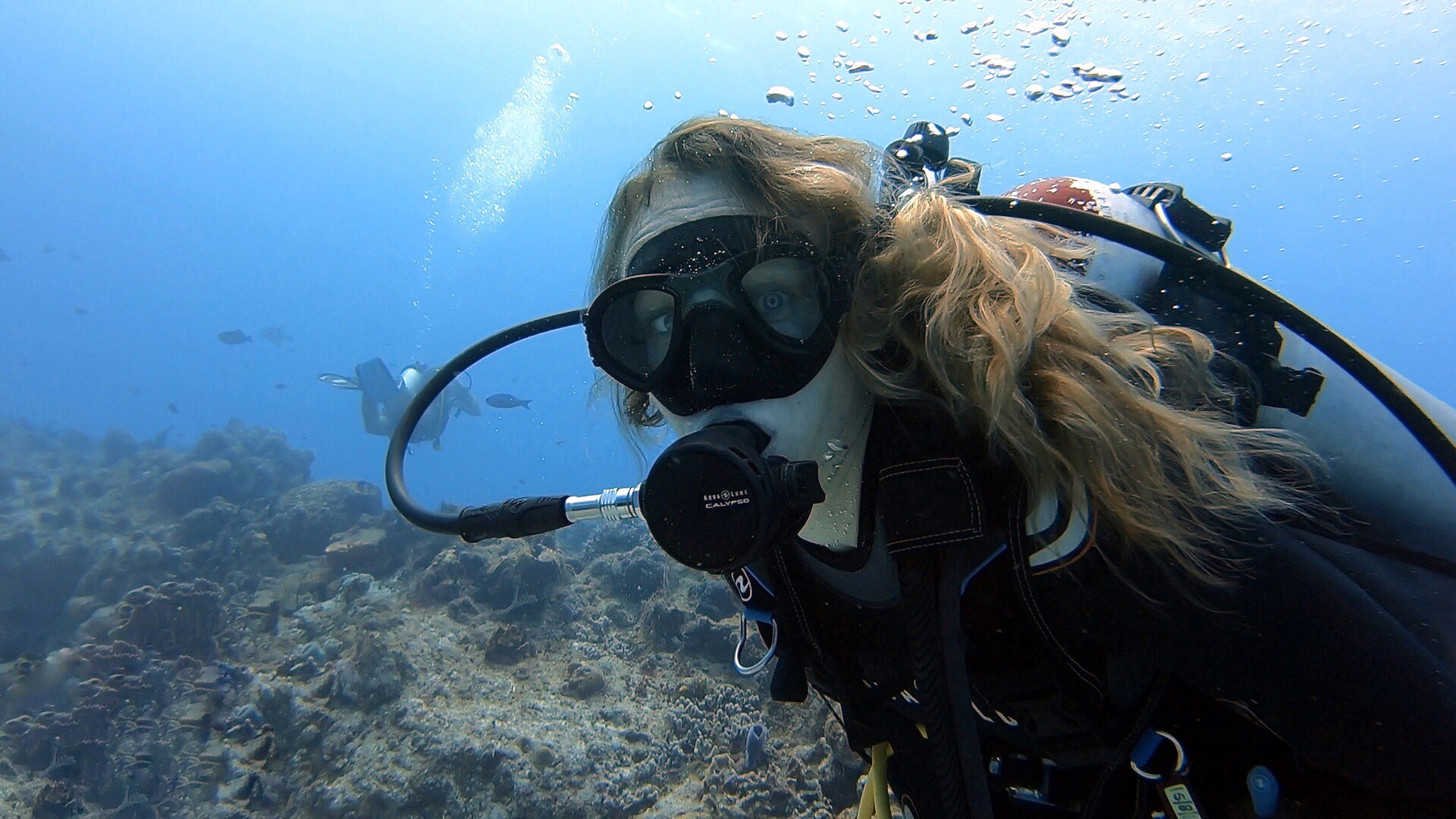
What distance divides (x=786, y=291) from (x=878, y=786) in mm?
1841

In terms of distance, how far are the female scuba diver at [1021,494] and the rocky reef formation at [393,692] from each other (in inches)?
159

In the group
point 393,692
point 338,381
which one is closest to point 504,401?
point 338,381

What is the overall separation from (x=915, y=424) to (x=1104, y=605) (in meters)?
0.62

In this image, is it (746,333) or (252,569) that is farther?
(252,569)

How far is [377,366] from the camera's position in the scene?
1908 cm

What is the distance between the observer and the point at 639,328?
1939 mm

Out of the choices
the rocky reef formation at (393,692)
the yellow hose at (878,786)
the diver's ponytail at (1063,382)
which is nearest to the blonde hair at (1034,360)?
the diver's ponytail at (1063,382)

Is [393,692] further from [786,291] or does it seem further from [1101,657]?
[1101,657]

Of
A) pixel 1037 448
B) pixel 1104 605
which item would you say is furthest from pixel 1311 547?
pixel 1037 448

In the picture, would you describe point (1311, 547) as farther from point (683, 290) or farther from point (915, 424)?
point (683, 290)

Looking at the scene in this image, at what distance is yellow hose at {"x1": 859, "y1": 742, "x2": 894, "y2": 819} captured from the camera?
2.29 meters

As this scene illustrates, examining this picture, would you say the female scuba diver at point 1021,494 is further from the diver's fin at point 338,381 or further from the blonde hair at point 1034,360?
the diver's fin at point 338,381

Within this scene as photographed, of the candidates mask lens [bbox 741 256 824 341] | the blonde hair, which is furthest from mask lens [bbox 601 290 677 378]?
the blonde hair

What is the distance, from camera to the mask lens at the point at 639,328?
190 centimetres
